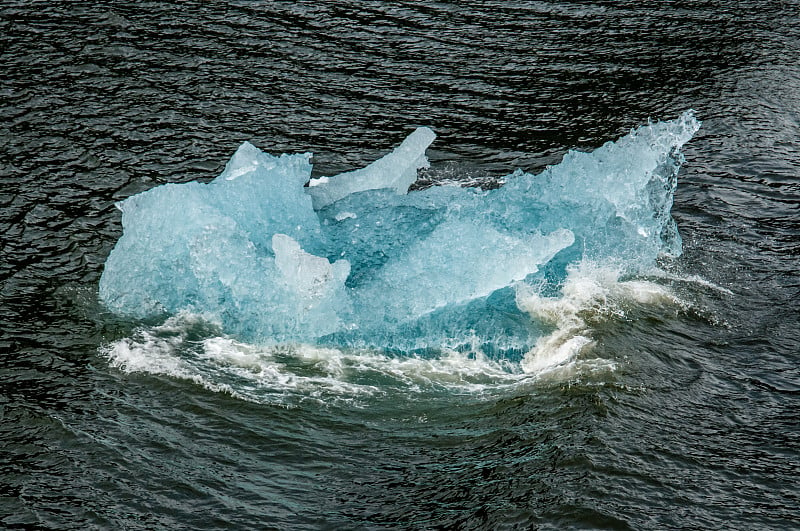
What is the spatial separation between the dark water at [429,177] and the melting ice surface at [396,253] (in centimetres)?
81

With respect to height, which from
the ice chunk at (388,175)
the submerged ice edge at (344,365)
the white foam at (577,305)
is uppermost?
the ice chunk at (388,175)

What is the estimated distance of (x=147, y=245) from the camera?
12.4 m

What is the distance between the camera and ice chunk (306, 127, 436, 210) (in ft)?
43.5

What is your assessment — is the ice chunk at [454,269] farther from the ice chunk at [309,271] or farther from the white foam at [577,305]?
the white foam at [577,305]

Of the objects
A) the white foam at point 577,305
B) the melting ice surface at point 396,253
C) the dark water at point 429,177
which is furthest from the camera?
the melting ice surface at point 396,253

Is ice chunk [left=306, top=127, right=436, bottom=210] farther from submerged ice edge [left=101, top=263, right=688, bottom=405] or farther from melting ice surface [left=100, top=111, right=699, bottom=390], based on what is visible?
submerged ice edge [left=101, top=263, right=688, bottom=405]

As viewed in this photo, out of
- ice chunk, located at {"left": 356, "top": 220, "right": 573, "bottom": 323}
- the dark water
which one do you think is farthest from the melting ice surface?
the dark water

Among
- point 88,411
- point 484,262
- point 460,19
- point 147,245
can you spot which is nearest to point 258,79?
point 460,19

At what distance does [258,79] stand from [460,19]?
5.24 meters

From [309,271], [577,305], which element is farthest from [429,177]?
[309,271]

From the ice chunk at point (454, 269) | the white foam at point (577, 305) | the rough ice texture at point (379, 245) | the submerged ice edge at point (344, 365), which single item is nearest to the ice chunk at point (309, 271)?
the rough ice texture at point (379, 245)

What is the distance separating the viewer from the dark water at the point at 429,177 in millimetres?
9367

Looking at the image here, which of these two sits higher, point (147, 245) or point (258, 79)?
point (258, 79)

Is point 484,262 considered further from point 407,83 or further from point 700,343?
point 407,83
